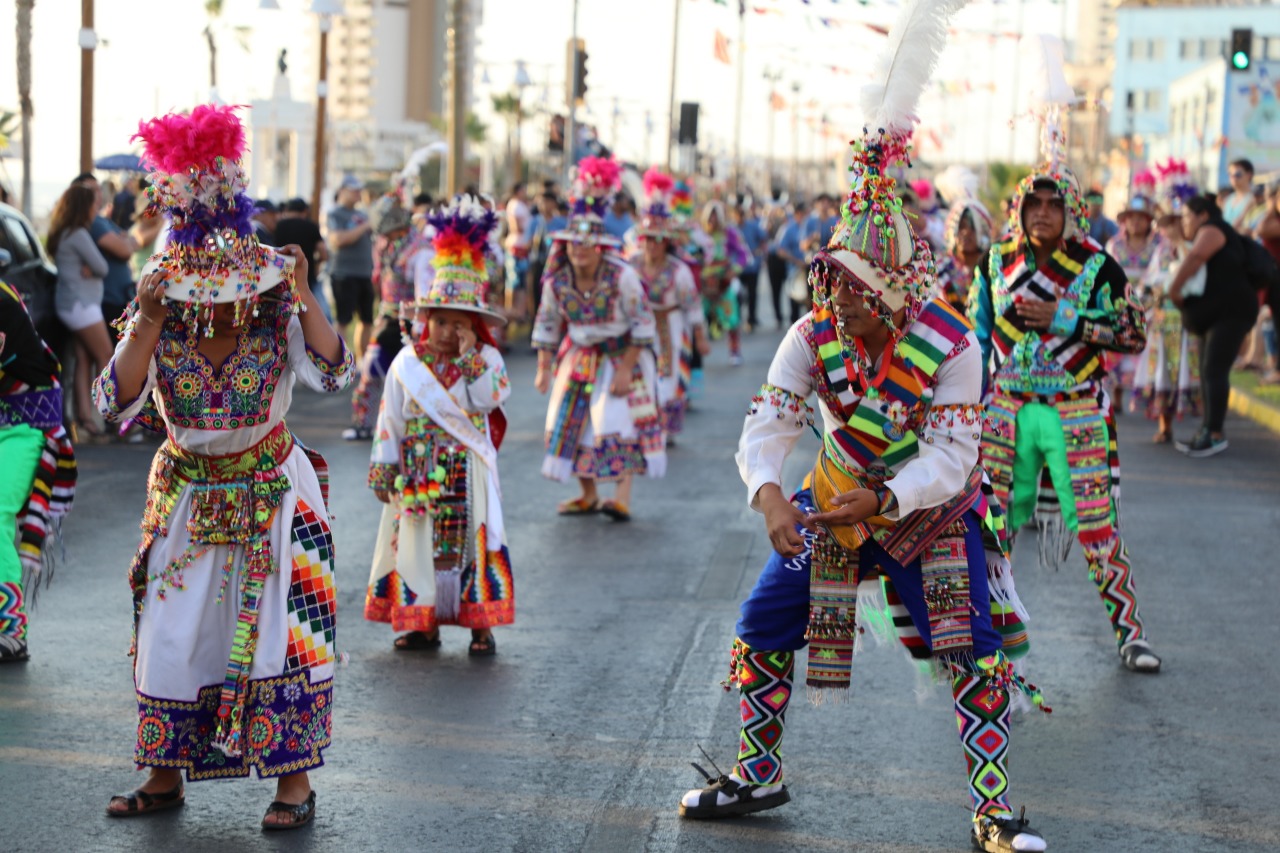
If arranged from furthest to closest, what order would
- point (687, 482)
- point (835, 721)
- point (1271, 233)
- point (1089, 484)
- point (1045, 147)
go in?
point (1271, 233) < point (687, 482) < point (1045, 147) < point (1089, 484) < point (835, 721)

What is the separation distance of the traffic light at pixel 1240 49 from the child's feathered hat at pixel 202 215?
2044cm

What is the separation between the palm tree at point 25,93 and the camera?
21938mm

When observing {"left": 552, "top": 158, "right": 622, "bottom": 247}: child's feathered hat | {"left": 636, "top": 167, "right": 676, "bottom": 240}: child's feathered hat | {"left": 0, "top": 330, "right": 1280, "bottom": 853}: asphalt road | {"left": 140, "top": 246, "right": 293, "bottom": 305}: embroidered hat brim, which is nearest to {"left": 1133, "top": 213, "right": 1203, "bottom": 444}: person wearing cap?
{"left": 636, "top": 167, "right": 676, "bottom": 240}: child's feathered hat

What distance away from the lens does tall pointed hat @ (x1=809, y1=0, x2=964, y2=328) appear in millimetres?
4969

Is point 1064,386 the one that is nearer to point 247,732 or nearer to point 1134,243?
point 247,732

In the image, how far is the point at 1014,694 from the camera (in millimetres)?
5207

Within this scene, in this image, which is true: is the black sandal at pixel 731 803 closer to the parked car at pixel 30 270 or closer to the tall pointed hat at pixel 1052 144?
the tall pointed hat at pixel 1052 144

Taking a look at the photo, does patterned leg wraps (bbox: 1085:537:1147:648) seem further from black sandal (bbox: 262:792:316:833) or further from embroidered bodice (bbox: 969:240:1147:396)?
black sandal (bbox: 262:792:316:833)

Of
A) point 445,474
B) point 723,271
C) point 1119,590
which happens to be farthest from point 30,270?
point 723,271

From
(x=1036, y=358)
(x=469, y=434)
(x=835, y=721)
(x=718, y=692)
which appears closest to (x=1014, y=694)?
(x=835, y=721)

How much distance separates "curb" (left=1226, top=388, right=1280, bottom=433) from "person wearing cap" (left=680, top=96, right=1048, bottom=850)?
39.7 feet

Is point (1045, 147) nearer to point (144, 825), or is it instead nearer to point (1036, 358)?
point (1036, 358)

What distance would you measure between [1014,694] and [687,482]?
7.37 m

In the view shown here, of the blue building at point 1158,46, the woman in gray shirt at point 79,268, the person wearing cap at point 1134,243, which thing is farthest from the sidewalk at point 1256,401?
the blue building at point 1158,46
